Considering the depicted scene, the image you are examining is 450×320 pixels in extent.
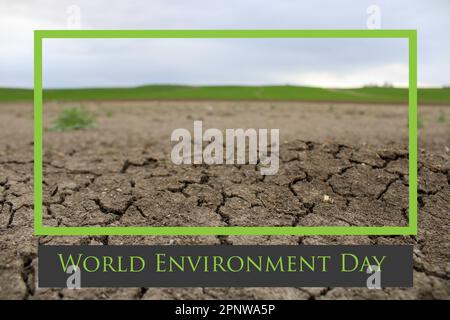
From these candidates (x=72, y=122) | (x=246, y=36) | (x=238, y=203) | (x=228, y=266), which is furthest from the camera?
(x=72, y=122)

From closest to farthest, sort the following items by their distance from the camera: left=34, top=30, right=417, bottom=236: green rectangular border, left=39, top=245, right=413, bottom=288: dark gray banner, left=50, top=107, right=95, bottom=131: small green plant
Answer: left=39, top=245, right=413, bottom=288: dark gray banner < left=34, top=30, right=417, bottom=236: green rectangular border < left=50, top=107, right=95, bottom=131: small green plant

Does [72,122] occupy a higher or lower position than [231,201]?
higher

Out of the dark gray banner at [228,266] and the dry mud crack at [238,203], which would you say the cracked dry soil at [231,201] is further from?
the dark gray banner at [228,266]

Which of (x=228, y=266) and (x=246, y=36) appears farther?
(x=246, y=36)

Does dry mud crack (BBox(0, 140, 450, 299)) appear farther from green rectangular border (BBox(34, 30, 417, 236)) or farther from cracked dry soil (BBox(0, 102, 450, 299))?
green rectangular border (BBox(34, 30, 417, 236))

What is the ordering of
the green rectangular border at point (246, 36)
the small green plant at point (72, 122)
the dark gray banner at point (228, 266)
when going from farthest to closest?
the small green plant at point (72, 122) < the green rectangular border at point (246, 36) < the dark gray banner at point (228, 266)

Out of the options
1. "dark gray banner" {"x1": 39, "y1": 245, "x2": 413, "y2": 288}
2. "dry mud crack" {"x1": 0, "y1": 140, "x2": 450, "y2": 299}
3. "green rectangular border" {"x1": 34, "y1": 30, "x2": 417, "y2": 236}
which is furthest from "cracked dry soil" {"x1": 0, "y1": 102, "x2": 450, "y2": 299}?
"green rectangular border" {"x1": 34, "y1": 30, "x2": 417, "y2": 236}

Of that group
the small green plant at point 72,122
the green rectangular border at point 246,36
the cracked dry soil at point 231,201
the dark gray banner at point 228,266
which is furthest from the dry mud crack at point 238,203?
the small green plant at point 72,122

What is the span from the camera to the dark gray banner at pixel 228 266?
194cm

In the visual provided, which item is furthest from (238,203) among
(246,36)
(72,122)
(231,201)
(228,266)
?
(72,122)

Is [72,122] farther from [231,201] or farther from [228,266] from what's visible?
[228,266]

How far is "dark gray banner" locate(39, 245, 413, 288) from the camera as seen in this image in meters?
1.94

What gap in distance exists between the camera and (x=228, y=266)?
196 cm

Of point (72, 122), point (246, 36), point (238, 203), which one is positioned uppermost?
point (246, 36)
